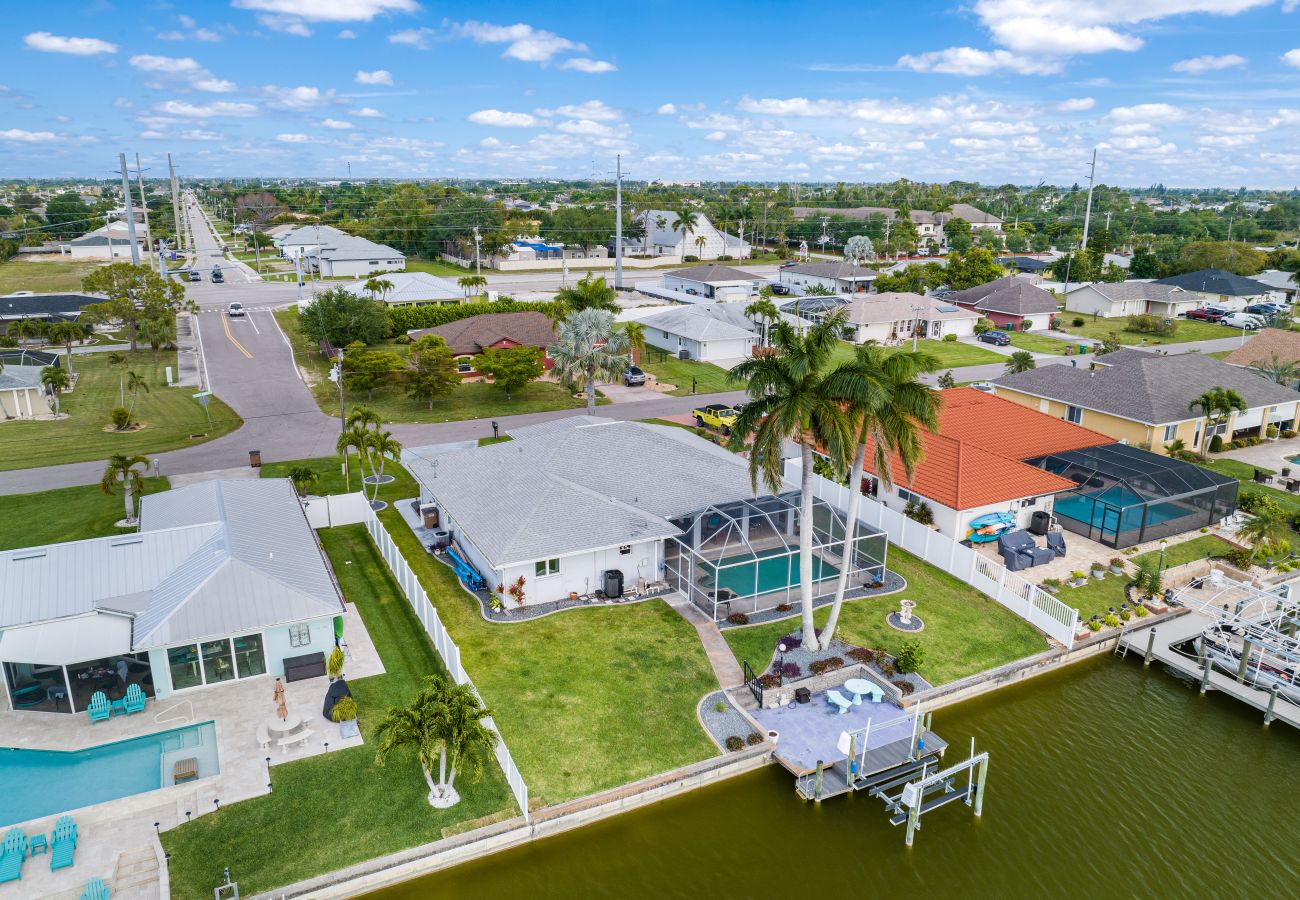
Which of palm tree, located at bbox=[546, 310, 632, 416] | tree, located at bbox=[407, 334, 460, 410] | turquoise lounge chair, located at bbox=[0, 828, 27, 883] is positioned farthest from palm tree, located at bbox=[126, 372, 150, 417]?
turquoise lounge chair, located at bbox=[0, 828, 27, 883]

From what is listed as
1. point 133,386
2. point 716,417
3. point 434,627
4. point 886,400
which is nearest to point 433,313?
point 133,386

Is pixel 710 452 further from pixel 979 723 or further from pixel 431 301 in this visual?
pixel 431 301

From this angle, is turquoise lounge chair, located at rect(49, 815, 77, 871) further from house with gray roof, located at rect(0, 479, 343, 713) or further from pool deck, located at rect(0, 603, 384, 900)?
house with gray roof, located at rect(0, 479, 343, 713)

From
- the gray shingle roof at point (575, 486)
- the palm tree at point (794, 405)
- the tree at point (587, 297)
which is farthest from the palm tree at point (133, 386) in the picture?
the palm tree at point (794, 405)

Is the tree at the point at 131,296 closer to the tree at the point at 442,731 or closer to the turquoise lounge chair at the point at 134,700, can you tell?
the turquoise lounge chair at the point at 134,700

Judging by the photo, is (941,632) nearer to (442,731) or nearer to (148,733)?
(442,731)
